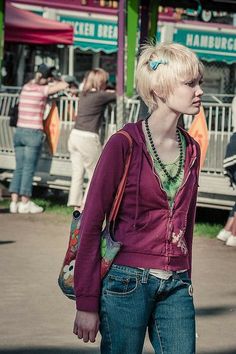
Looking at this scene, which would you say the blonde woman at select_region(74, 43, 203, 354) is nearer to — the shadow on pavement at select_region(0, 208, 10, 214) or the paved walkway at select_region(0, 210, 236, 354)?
the paved walkway at select_region(0, 210, 236, 354)

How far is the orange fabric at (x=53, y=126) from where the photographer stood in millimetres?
14820

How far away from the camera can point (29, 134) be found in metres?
13.8

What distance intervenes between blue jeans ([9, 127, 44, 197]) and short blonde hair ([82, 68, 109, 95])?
1041 mm

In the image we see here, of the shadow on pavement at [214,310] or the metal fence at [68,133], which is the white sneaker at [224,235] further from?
the shadow on pavement at [214,310]

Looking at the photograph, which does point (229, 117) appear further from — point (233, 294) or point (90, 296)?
point (90, 296)

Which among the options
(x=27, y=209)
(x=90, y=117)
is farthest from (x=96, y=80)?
(x=27, y=209)

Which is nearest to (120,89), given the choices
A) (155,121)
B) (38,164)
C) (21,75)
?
(38,164)

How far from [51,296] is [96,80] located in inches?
213

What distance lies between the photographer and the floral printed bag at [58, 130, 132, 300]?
382 centimetres

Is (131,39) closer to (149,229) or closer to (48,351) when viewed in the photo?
(48,351)

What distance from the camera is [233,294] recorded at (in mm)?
8648

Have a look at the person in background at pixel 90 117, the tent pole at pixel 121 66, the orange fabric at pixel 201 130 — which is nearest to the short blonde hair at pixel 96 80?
the person in background at pixel 90 117

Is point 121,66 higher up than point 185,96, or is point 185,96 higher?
point 185,96

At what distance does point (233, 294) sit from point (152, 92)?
16.1ft
